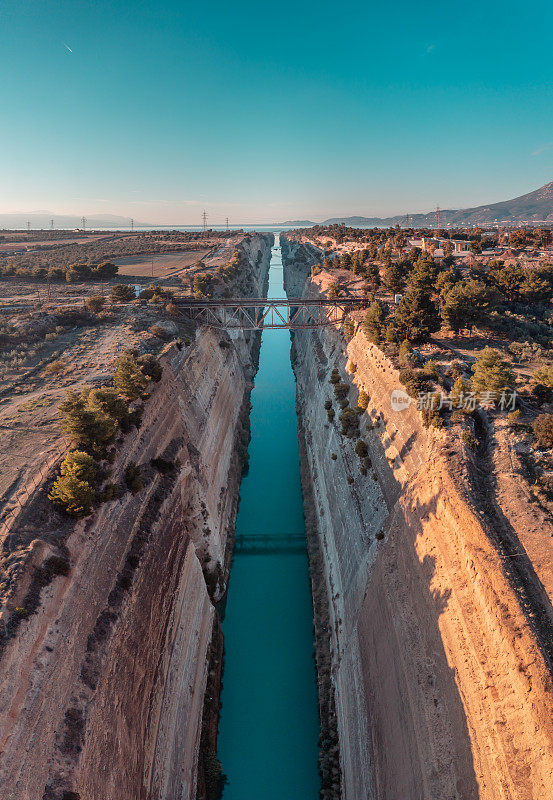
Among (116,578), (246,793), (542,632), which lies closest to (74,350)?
(116,578)

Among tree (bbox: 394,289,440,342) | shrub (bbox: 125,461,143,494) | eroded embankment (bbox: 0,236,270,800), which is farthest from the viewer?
tree (bbox: 394,289,440,342)

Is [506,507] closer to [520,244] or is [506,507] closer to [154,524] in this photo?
[154,524]

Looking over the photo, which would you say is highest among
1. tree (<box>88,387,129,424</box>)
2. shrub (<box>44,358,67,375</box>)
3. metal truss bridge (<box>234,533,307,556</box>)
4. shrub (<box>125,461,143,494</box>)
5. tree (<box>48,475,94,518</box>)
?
shrub (<box>44,358,67,375</box>)

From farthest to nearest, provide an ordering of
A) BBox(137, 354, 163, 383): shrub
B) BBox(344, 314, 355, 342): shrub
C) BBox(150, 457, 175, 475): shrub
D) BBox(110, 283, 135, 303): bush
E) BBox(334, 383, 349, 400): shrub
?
BBox(110, 283, 135, 303): bush < BBox(344, 314, 355, 342): shrub < BBox(334, 383, 349, 400): shrub < BBox(137, 354, 163, 383): shrub < BBox(150, 457, 175, 475): shrub

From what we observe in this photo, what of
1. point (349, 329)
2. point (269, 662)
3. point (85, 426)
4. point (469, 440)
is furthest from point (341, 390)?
point (85, 426)

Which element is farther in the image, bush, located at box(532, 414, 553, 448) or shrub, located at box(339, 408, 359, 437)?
shrub, located at box(339, 408, 359, 437)

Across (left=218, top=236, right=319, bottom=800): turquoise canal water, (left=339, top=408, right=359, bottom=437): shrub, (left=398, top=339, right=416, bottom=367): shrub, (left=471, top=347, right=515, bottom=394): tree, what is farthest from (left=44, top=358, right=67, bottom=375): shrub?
(left=471, top=347, right=515, bottom=394): tree

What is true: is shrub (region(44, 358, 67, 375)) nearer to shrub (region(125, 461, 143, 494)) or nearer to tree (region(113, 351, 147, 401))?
tree (region(113, 351, 147, 401))
